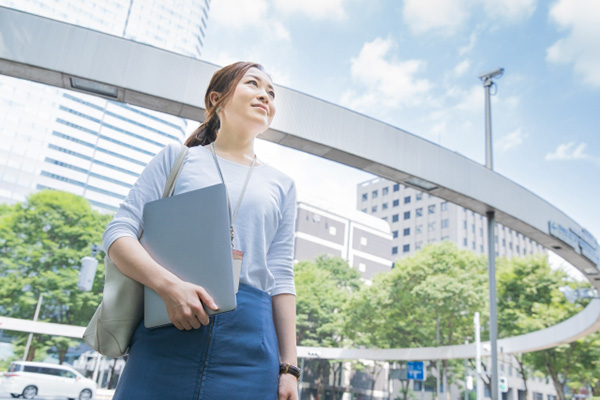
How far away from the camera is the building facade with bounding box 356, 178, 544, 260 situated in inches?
2221

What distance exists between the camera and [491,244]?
285 inches

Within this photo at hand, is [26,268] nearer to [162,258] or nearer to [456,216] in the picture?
[162,258]

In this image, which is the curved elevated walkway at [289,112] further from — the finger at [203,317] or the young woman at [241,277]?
the finger at [203,317]

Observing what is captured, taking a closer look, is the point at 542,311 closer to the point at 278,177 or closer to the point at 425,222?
the point at 278,177

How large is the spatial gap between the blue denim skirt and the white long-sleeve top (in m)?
0.14

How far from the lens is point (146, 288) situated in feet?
3.46

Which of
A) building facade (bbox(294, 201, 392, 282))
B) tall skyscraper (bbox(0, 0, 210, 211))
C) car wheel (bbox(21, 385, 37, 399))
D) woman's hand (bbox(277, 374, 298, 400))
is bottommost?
car wheel (bbox(21, 385, 37, 399))

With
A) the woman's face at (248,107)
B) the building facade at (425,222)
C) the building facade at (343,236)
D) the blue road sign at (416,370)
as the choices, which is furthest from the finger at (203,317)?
the building facade at (425,222)

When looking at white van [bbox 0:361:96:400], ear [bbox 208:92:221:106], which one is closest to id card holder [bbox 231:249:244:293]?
ear [bbox 208:92:221:106]

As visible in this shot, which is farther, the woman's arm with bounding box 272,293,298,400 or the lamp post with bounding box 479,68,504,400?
the lamp post with bounding box 479,68,504,400

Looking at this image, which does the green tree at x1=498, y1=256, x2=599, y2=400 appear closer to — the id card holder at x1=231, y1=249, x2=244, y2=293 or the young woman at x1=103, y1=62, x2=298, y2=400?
the young woman at x1=103, y1=62, x2=298, y2=400

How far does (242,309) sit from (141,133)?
80.9 m

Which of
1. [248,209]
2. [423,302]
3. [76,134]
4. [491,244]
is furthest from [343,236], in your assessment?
[248,209]

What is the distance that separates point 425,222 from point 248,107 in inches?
2368
